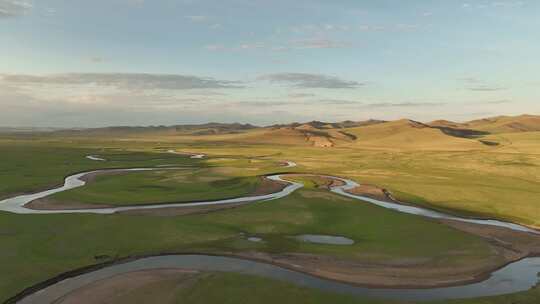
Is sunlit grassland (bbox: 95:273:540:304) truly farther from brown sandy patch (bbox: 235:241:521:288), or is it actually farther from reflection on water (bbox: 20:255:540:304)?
brown sandy patch (bbox: 235:241:521:288)

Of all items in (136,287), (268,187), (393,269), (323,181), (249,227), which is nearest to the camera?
(136,287)

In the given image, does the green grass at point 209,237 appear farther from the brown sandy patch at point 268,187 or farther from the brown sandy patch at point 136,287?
the brown sandy patch at point 268,187

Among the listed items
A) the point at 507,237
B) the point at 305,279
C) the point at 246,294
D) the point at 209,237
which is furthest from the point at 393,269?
the point at 507,237

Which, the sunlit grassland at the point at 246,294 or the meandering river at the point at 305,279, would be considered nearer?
the sunlit grassland at the point at 246,294

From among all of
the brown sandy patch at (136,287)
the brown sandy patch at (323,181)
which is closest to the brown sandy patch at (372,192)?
the brown sandy patch at (323,181)

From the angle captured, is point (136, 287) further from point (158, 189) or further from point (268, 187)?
point (268, 187)

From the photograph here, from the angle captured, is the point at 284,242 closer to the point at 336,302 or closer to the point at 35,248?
the point at 336,302
